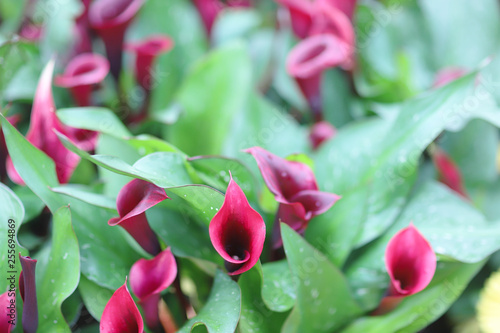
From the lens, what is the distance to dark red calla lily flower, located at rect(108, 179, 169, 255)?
319 mm

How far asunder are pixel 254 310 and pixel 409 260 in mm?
127

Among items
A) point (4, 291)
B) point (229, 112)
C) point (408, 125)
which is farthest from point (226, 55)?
point (4, 291)

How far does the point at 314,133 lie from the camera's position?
1.73 ft

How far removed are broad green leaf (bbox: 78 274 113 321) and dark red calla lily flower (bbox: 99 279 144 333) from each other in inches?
2.2

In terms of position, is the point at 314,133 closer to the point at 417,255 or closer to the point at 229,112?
the point at 229,112

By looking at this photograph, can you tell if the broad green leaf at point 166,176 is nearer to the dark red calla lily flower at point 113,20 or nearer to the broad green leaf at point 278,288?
the broad green leaf at point 278,288

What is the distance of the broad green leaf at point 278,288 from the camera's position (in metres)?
0.36

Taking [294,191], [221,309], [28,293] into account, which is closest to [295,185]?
[294,191]

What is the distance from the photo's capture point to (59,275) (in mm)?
359

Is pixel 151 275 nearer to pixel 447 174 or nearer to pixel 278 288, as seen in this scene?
pixel 278 288

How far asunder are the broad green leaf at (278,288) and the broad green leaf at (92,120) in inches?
6.7

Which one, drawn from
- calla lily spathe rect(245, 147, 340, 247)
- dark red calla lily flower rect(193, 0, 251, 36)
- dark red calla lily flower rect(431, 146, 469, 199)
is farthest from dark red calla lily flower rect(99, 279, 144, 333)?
dark red calla lily flower rect(193, 0, 251, 36)

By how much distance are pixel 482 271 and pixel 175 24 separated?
0.51m

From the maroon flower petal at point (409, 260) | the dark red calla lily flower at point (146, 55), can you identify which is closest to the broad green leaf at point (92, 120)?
the dark red calla lily flower at point (146, 55)
